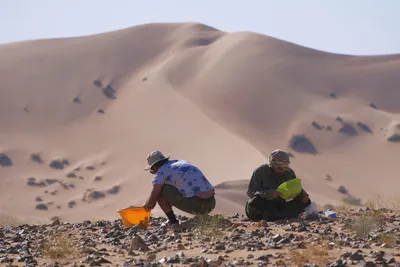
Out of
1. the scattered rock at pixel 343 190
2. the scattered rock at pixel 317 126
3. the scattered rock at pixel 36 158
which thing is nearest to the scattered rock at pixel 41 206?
the scattered rock at pixel 36 158

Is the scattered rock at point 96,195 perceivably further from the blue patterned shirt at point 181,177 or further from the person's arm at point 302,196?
the blue patterned shirt at point 181,177

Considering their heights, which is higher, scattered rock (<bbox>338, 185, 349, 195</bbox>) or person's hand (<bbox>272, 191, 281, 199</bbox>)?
scattered rock (<bbox>338, 185, 349, 195</bbox>)

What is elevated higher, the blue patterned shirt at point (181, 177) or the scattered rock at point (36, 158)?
the scattered rock at point (36, 158)

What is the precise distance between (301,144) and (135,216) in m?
65.0

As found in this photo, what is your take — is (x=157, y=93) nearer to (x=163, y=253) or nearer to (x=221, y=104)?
(x=221, y=104)

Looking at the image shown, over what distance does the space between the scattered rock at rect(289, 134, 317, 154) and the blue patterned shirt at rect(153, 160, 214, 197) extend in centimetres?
6452

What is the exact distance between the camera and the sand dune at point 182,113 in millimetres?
65812

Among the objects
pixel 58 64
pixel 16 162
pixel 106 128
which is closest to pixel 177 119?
pixel 106 128

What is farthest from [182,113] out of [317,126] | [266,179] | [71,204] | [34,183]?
[266,179]

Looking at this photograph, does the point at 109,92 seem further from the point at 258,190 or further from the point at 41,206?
the point at 258,190

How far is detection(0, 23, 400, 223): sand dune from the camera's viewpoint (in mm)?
65812

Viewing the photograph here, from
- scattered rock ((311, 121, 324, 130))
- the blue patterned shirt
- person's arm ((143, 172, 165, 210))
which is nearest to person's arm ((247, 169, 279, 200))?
the blue patterned shirt

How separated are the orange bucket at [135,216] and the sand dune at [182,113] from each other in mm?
38667

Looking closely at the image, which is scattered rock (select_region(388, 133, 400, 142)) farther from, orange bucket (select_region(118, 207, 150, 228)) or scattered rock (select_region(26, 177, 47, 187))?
orange bucket (select_region(118, 207, 150, 228))
